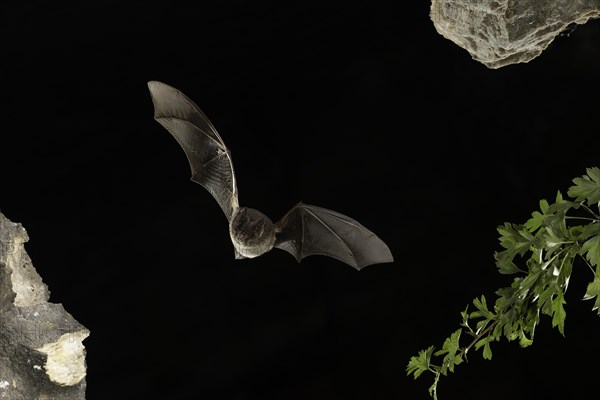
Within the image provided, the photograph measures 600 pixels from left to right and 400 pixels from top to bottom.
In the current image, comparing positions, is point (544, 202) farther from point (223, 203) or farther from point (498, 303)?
point (223, 203)

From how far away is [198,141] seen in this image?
2.38m

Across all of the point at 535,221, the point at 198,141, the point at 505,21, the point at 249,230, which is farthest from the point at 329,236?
the point at 535,221

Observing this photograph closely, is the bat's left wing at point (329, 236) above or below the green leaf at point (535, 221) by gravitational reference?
below

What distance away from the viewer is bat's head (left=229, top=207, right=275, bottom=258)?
2195mm

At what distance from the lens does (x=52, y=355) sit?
2.04 m

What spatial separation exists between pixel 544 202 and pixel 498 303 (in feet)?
0.79

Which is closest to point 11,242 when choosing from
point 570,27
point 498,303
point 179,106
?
point 179,106

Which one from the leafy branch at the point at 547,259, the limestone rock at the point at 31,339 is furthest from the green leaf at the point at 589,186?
the limestone rock at the point at 31,339

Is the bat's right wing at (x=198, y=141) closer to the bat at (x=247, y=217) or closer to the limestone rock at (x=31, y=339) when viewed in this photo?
the bat at (x=247, y=217)

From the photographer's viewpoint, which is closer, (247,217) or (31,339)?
(31,339)

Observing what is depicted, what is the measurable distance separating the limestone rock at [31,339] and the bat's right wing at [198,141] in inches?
20.3

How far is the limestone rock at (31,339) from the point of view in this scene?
200cm

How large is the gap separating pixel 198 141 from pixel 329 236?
460mm

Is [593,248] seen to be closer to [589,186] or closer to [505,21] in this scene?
[589,186]
